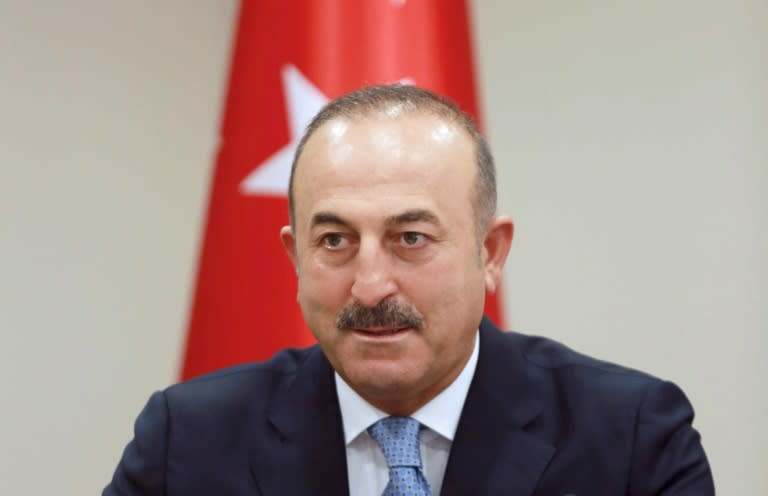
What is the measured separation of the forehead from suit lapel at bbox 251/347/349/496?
1.16ft

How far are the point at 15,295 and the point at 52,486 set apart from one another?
67cm

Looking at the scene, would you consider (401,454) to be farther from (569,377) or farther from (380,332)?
(569,377)

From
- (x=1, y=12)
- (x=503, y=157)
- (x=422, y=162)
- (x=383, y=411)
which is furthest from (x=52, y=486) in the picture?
(x=422, y=162)

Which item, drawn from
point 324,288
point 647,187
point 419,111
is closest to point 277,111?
point 419,111

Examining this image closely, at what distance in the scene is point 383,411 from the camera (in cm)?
179

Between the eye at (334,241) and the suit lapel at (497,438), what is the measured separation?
0.38m

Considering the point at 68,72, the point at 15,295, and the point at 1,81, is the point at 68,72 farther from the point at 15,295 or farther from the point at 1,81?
the point at 15,295

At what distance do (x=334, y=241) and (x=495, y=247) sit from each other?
1.02ft

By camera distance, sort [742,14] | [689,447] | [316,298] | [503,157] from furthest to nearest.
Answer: [503,157] < [742,14] < [689,447] < [316,298]

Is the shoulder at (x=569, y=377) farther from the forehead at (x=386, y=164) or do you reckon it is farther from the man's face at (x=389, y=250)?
the forehead at (x=386, y=164)

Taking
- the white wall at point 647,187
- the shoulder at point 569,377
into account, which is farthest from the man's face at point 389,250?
the white wall at point 647,187

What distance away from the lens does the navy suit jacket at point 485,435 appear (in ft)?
5.71

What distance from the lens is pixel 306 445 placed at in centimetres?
181

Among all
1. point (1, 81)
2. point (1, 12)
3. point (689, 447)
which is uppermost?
point (1, 12)
